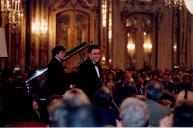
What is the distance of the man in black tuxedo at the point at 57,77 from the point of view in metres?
7.79

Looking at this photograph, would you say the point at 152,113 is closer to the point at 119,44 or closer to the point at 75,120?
the point at 75,120

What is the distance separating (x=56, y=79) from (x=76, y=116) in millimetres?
5147

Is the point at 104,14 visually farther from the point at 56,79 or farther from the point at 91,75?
the point at 91,75

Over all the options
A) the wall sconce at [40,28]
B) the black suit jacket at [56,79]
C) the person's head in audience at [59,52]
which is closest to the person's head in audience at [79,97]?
the black suit jacket at [56,79]

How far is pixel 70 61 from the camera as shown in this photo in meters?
17.8

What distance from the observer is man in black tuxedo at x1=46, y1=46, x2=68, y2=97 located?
7.79 m

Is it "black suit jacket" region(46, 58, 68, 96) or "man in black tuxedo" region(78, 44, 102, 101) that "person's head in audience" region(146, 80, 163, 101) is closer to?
"man in black tuxedo" region(78, 44, 102, 101)

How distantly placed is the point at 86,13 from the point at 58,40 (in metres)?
1.39

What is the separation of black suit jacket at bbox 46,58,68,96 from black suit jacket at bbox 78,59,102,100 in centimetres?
53

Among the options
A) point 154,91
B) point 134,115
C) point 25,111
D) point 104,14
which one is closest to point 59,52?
point 25,111

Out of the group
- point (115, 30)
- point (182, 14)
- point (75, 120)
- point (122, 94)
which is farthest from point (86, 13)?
point (75, 120)

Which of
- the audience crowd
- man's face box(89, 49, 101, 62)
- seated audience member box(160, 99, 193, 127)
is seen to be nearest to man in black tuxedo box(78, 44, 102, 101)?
man's face box(89, 49, 101, 62)

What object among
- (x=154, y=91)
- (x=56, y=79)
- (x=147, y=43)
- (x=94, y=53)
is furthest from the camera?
(x=147, y=43)

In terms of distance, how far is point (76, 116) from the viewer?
2.74 m
